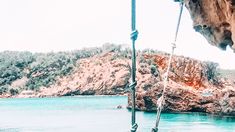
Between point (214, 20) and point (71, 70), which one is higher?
point (71, 70)

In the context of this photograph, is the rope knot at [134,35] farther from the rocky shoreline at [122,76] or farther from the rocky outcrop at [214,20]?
the rocky shoreline at [122,76]

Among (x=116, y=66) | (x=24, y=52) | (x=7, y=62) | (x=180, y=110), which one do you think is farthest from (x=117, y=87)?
(x=180, y=110)

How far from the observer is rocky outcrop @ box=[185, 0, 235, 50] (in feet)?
23.5

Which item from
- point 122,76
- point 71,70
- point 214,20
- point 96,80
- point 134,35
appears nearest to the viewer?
point 134,35

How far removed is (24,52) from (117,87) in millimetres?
56812

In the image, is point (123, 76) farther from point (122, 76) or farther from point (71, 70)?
point (71, 70)

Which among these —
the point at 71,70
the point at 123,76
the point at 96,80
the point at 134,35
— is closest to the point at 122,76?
the point at 123,76

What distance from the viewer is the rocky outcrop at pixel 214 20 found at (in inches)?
281

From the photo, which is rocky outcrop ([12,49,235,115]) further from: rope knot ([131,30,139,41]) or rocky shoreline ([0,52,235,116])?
rope knot ([131,30,139,41])

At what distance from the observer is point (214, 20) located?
24.8 feet

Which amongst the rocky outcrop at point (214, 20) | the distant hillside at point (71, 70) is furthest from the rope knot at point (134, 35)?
the distant hillside at point (71, 70)

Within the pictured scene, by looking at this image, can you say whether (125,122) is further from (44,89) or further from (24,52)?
(24,52)

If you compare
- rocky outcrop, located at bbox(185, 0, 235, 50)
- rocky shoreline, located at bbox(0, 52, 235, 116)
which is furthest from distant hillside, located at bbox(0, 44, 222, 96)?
rocky outcrop, located at bbox(185, 0, 235, 50)

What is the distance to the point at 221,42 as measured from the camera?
26.0ft
